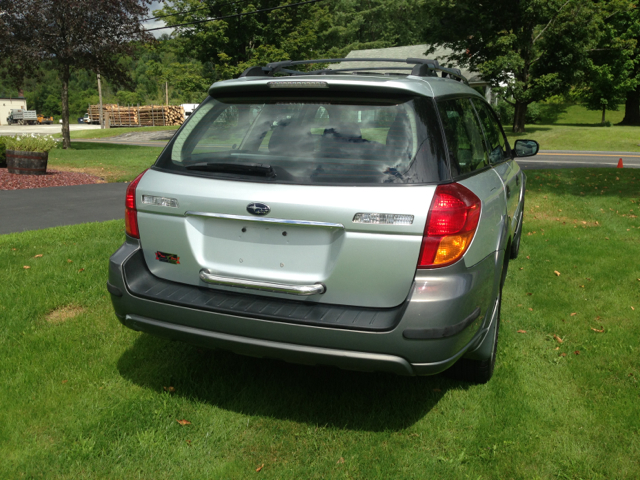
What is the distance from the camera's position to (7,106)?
364ft

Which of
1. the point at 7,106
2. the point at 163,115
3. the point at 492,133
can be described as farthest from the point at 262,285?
the point at 7,106

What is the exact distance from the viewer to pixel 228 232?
291 centimetres

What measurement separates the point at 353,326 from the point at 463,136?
1420 millimetres

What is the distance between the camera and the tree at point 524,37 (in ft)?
96.5

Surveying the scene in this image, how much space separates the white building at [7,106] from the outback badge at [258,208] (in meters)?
119

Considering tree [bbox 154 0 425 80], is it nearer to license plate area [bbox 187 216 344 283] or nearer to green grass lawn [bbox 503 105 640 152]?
green grass lawn [bbox 503 105 640 152]

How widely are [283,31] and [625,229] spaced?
96.1 feet

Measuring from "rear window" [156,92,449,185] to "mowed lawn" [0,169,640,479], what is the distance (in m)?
1.40

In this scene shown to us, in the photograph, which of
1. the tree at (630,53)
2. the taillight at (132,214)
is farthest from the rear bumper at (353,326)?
the tree at (630,53)

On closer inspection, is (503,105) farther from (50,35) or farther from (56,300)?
(56,300)

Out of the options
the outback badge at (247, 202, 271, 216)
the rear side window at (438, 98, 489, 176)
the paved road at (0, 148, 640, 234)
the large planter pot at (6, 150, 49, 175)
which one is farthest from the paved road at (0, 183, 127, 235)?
the rear side window at (438, 98, 489, 176)

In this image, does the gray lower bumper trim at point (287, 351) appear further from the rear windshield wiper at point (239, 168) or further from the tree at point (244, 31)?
the tree at point (244, 31)

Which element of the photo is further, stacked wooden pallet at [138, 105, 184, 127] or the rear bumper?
stacked wooden pallet at [138, 105, 184, 127]

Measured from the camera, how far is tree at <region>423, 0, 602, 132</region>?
2941 cm
